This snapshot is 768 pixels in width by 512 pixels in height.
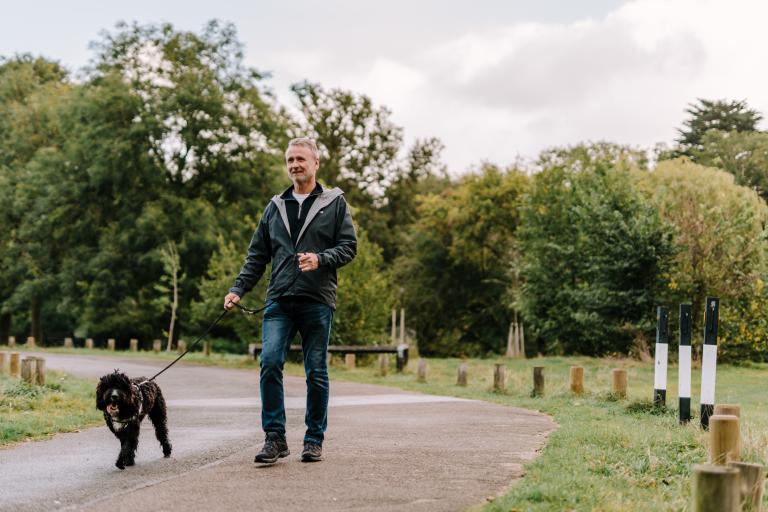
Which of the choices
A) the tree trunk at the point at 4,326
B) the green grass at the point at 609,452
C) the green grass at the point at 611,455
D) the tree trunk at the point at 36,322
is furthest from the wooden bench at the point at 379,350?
the tree trunk at the point at 4,326

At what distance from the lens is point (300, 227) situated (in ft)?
22.2

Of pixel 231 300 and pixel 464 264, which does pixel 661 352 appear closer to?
pixel 231 300

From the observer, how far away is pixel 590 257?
29359mm

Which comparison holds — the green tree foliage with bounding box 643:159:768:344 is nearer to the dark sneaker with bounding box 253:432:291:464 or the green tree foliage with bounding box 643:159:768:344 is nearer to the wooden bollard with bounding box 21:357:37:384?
the wooden bollard with bounding box 21:357:37:384

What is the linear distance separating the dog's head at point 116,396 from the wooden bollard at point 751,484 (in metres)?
4.16

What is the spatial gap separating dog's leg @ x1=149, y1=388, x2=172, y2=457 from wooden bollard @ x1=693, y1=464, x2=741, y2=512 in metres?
4.52

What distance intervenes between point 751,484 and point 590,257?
25.0 metres

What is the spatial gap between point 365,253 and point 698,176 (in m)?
15.2

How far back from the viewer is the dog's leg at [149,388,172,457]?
7.37 metres

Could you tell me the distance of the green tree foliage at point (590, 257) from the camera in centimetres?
2808

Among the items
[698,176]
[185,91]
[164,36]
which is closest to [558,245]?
[698,176]

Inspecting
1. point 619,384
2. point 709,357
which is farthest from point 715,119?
point 709,357

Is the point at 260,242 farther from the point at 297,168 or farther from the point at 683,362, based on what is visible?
the point at 683,362

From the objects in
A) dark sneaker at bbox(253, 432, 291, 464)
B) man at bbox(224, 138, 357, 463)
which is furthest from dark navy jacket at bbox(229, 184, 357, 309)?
dark sneaker at bbox(253, 432, 291, 464)
